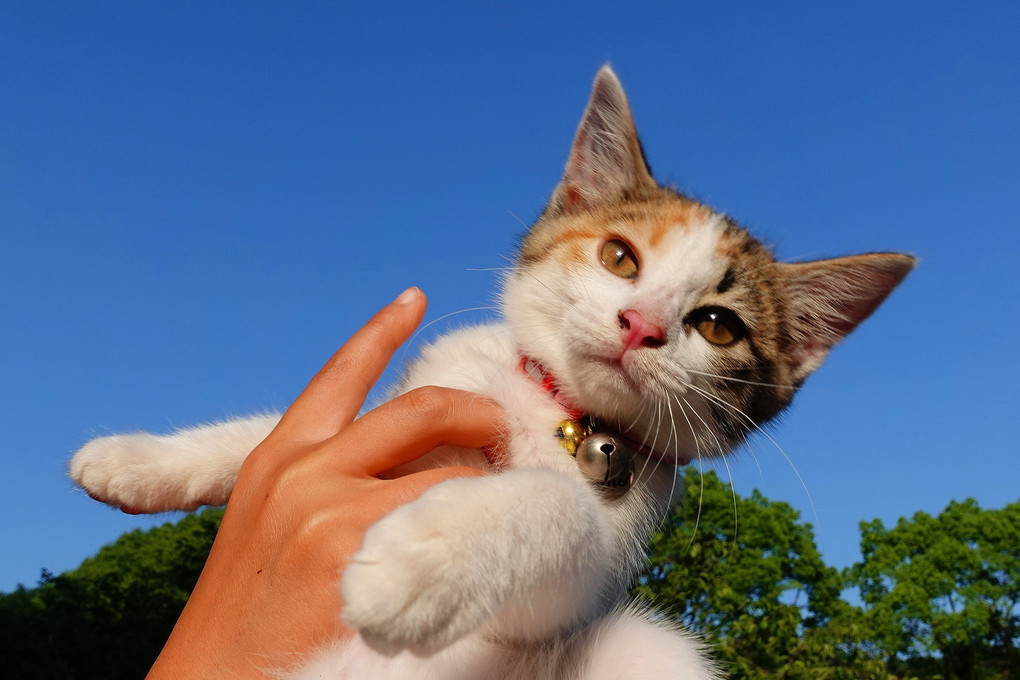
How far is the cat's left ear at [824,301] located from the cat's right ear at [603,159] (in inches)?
24.9

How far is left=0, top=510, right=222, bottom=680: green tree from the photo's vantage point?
703cm

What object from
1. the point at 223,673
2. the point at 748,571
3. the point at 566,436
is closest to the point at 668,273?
the point at 566,436

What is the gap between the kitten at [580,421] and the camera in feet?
4.11

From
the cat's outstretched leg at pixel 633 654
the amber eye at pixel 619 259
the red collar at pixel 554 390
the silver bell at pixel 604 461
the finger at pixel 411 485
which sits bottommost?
the cat's outstretched leg at pixel 633 654

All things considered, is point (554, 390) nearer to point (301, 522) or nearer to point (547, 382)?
point (547, 382)

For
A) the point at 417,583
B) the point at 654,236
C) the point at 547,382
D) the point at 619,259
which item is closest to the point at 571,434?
the point at 547,382

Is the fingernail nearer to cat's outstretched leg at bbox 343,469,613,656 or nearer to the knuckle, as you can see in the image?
the knuckle

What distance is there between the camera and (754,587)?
9453 mm

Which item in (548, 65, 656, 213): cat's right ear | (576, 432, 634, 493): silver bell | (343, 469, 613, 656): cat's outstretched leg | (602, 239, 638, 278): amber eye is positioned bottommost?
(343, 469, 613, 656): cat's outstretched leg

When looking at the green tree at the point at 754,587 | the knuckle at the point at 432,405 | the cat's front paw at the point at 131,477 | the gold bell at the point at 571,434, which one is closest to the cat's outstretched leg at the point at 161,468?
the cat's front paw at the point at 131,477

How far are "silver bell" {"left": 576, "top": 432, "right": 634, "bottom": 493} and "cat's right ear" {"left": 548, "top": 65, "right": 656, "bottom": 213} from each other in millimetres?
982

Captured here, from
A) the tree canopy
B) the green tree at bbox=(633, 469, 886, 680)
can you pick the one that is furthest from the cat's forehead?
the green tree at bbox=(633, 469, 886, 680)

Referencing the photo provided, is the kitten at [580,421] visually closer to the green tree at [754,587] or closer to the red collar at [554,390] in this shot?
the red collar at [554,390]

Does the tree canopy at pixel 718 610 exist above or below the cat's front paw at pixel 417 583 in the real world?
above
